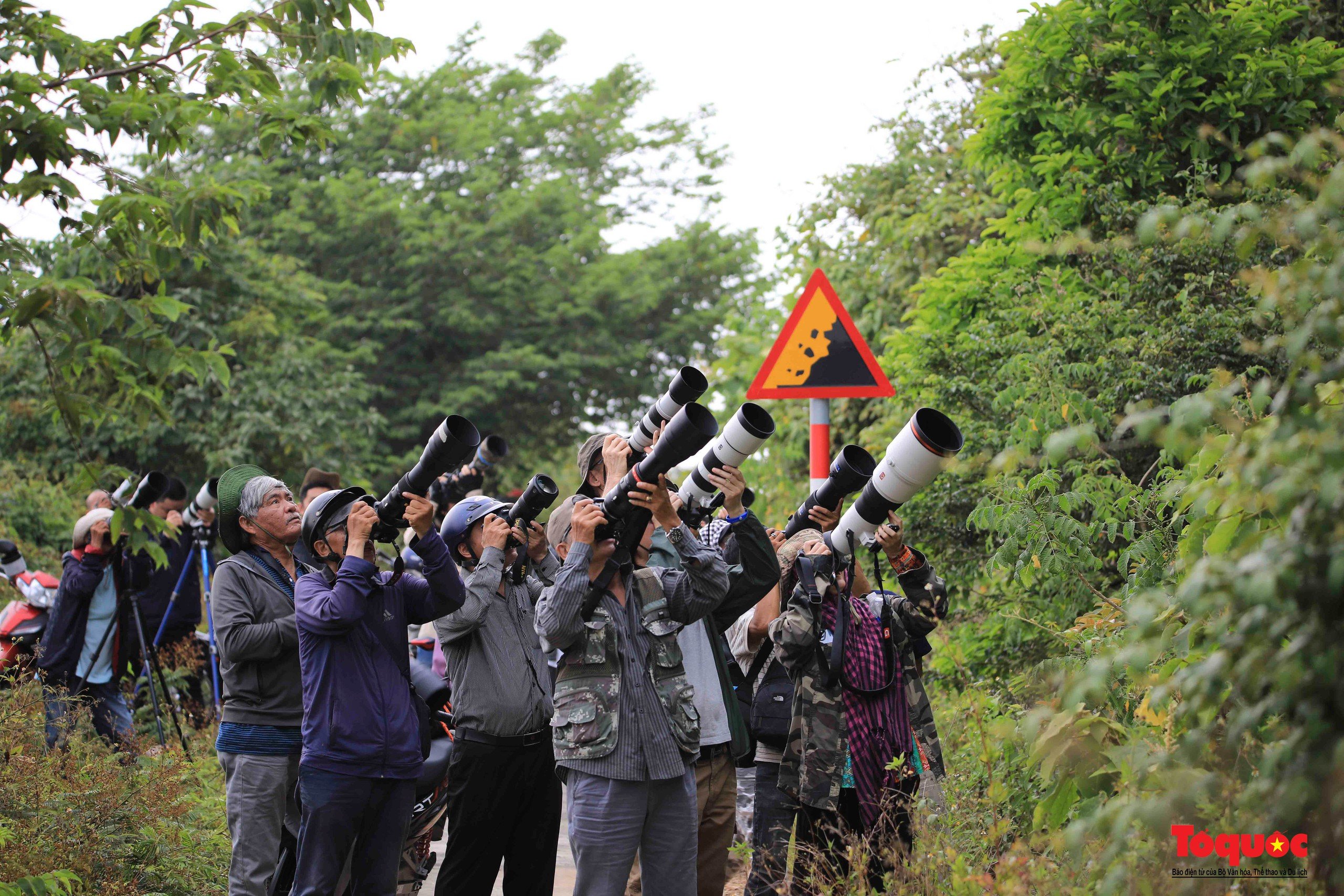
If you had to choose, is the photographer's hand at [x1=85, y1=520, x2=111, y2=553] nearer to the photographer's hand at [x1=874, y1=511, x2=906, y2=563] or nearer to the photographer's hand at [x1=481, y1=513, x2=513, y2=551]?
the photographer's hand at [x1=481, y1=513, x2=513, y2=551]

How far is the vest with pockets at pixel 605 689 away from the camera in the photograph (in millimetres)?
4105

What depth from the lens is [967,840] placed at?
4.12 meters

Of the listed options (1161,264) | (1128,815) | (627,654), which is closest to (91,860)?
(627,654)

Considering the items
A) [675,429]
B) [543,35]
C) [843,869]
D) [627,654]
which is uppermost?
[543,35]

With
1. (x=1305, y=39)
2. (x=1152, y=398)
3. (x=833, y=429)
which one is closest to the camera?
(x=1152, y=398)

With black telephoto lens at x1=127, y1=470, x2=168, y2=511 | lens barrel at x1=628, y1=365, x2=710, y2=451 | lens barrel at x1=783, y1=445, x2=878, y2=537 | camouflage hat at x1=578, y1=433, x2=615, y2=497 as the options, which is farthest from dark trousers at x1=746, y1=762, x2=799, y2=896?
black telephoto lens at x1=127, y1=470, x2=168, y2=511

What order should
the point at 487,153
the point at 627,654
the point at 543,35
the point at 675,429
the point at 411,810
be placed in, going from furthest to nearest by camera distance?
the point at 543,35 → the point at 487,153 → the point at 411,810 → the point at 627,654 → the point at 675,429

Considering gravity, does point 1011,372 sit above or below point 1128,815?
above

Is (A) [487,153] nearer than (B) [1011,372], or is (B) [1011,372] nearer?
(B) [1011,372]

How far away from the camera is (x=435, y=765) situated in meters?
5.21

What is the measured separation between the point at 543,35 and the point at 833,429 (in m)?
22.7

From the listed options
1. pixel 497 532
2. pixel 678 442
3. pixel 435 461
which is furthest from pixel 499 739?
pixel 678 442

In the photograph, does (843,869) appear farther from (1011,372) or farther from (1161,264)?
(1161,264)

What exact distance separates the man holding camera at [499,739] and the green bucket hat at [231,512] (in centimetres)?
91
